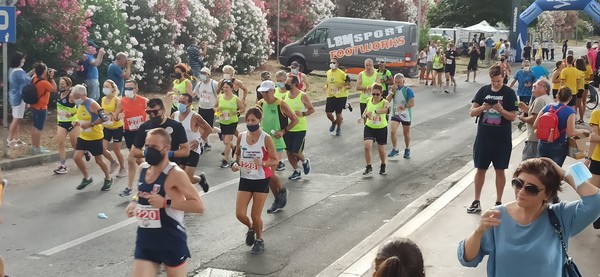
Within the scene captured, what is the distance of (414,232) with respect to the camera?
9164 millimetres

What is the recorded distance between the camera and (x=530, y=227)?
14.6ft

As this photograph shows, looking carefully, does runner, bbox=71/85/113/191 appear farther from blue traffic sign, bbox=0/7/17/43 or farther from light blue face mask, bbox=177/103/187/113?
blue traffic sign, bbox=0/7/17/43

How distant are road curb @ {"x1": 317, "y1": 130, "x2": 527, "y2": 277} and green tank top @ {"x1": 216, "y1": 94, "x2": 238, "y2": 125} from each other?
3661mm

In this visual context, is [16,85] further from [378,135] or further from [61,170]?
[378,135]

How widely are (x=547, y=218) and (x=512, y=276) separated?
38 cm

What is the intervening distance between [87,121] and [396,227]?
4.98m

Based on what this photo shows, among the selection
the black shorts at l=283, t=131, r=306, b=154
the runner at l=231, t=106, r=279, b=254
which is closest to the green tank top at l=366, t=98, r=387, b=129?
the black shorts at l=283, t=131, r=306, b=154

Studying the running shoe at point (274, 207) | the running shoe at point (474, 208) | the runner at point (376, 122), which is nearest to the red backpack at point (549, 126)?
the running shoe at point (474, 208)

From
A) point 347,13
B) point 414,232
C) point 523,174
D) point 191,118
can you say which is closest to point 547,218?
point 523,174

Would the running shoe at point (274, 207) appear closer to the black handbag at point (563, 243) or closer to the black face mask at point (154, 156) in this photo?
the black face mask at point (154, 156)

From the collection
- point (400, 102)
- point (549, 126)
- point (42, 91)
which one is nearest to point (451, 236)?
point (549, 126)

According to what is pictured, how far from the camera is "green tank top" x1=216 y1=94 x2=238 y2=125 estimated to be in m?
13.7

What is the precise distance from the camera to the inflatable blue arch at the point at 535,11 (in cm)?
3703

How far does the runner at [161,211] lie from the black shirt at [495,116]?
4.72 m
